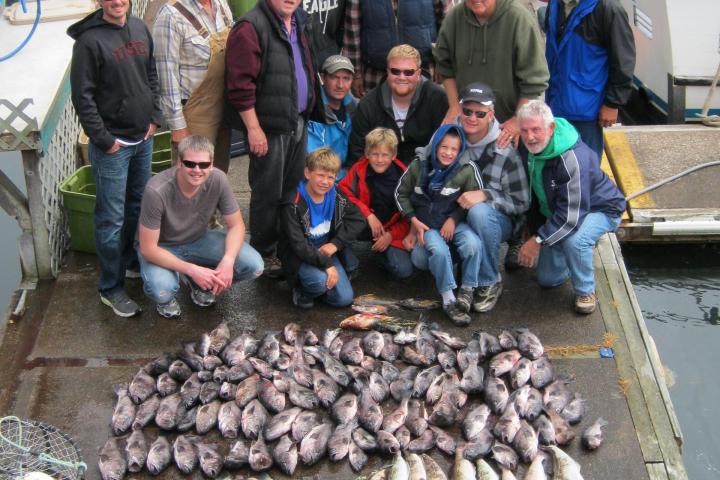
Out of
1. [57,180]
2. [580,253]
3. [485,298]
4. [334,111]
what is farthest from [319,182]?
[57,180]

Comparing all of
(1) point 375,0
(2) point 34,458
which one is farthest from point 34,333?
(1) point 375,0

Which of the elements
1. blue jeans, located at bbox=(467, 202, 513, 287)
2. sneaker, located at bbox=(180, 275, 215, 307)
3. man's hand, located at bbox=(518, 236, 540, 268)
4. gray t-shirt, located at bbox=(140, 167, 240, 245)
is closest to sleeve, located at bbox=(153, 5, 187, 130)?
gray t-shirt, located at bbox=(140, 167, 240, 245)

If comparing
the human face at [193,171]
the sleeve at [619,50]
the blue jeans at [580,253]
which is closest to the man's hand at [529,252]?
the blue jeans at [580,253]

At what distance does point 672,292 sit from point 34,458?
6.28m

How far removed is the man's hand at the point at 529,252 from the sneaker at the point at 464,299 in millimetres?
480

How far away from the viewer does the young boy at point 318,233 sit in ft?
19.2

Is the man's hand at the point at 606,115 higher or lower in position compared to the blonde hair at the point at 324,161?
higher

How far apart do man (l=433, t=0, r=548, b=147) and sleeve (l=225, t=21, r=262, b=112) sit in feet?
5.35

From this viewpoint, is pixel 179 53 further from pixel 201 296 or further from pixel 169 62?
pixel 201 296

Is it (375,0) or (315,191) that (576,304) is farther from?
(375,0)

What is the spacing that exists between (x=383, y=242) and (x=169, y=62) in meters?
2.11

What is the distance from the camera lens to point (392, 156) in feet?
20.1

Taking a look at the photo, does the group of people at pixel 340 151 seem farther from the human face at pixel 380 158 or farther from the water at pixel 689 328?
the water at pixel 689 328

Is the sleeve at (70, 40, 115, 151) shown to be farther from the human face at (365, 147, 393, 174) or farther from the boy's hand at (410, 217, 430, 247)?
the boy's hand at (410, 217, 430, 247)
